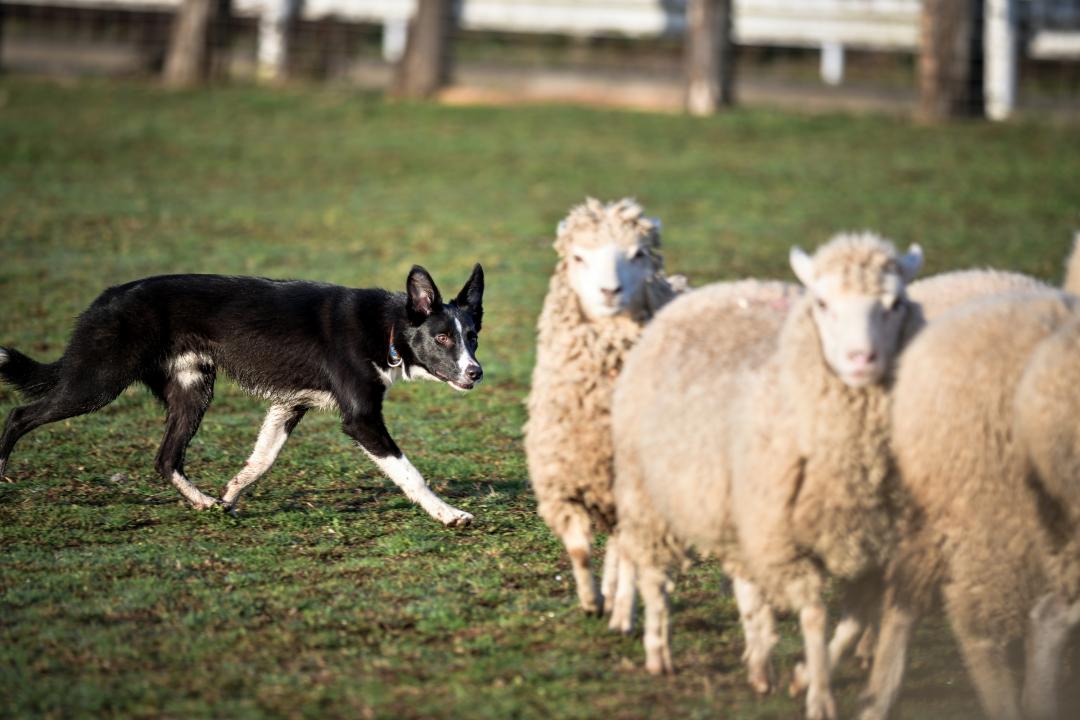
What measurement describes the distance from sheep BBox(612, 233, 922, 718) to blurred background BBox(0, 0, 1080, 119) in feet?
52.3

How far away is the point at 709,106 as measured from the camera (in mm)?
21000

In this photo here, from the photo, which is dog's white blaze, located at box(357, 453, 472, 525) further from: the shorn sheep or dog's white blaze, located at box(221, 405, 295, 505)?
the shorn sheep

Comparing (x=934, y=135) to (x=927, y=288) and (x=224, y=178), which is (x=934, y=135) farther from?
(x=927, y=288)

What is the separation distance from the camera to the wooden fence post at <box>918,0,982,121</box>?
19609 mm

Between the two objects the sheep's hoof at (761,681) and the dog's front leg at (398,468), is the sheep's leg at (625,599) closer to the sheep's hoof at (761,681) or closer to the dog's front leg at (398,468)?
the sheep's hoof at (761,681)

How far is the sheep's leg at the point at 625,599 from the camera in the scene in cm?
519

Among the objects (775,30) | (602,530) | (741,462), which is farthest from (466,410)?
(775,30)

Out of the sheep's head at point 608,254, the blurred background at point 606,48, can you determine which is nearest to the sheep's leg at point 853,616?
the sheep's head at point 608,254

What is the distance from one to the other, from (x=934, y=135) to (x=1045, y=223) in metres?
5.08

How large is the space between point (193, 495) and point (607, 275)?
229 cm

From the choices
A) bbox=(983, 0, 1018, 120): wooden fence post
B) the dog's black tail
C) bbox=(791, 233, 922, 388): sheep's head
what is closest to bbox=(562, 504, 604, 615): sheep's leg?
bbox=(791, 233, 922, 388): sheep's head

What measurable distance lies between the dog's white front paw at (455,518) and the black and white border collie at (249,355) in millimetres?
278

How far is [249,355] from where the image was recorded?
659 centimetres

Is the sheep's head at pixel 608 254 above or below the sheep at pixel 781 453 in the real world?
above
